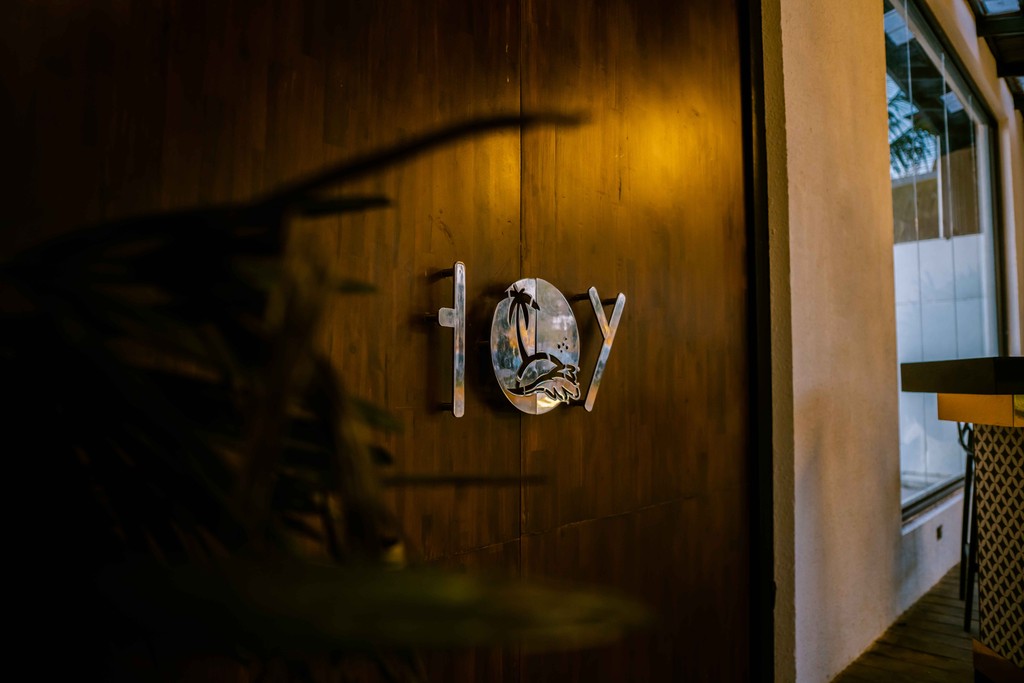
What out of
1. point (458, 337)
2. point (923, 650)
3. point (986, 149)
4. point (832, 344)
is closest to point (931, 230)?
point (986, 149)

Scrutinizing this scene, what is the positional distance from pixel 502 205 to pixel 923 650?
2.13 meters

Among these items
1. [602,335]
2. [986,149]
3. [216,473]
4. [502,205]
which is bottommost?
[216,473]

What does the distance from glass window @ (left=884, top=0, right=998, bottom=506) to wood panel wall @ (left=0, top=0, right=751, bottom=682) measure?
1785 millimetres

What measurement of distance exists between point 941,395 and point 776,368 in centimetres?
56

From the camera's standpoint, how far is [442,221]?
1058mm

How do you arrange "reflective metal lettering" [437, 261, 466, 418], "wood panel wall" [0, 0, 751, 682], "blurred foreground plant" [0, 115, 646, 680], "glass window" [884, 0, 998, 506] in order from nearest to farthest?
1. "blurred foreground plant" [0, 115, 646, 680]
2. "wood panel wall" [0, 0, 751, 682]
3. "reflective metal lettering" [437, 261, 466, 418]
4. "glass window" [884, 0, 998, 506]

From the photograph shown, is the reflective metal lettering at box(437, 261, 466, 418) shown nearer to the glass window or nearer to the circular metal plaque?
the circular metal plaque

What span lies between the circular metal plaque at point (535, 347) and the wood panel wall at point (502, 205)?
0.03 m

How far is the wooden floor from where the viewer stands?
6.46 feet

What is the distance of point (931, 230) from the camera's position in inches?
147

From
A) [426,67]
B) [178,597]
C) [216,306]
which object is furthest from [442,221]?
[178,597]

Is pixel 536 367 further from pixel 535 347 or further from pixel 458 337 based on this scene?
pixel 458 337

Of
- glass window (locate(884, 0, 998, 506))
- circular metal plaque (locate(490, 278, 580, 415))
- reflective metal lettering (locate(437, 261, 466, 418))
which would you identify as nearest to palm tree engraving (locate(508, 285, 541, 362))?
circular metal plaque (locate(490, 278, 580, 415))

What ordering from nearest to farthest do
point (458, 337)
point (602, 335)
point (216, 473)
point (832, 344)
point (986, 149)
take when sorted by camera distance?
point (216, 473) < point (458, 337) < point (602, 335) < point (832, 344) < point (986, 149)
